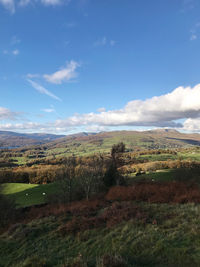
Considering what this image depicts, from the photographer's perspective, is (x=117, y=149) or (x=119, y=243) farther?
(x=117, y=149)

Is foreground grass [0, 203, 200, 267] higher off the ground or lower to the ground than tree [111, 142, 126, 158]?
lower

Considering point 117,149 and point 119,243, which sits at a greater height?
point 117,149

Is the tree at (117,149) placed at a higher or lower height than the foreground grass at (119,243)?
higher

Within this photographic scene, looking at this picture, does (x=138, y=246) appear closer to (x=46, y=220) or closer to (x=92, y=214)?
(x=92, y=214)

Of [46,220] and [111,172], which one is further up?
[46,220]

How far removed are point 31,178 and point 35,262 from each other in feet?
272

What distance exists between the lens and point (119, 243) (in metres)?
8.90

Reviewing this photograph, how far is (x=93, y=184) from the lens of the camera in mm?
42344

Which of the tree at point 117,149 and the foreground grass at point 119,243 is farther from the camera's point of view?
the tree at point 117,149

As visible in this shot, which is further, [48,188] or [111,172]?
[48,188]

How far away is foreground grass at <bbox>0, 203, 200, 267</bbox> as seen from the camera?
711 cm

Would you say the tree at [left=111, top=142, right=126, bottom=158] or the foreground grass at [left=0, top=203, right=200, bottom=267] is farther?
the tree at [left=111, top=142, right=126, bottom=158]

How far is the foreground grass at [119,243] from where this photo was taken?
7109 millimetres

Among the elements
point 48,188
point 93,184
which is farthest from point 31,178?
point 93,184
